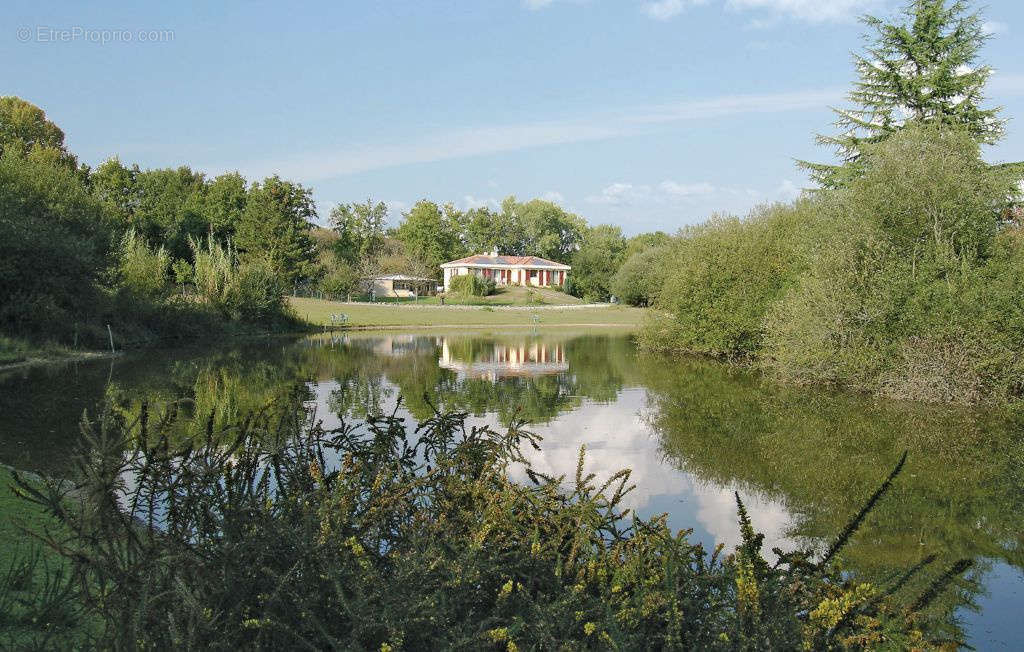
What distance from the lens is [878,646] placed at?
3104mm

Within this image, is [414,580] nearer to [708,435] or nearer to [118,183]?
[708,435]

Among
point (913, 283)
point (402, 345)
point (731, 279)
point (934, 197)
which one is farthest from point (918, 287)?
point (402, 345)

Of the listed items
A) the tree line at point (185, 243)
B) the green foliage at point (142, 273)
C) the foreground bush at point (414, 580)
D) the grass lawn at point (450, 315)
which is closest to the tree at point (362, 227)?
the tree line at point (185, 243)

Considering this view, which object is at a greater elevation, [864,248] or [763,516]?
[864,248]

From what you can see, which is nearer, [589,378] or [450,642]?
[450,642]

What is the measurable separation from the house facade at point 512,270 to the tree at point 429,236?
15.0 feet

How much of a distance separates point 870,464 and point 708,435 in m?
3.41

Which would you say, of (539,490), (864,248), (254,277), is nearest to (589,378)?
(864,248)

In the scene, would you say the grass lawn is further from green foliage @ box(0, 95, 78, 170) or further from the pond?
the pond

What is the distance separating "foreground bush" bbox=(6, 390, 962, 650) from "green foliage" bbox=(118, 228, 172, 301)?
3627 centimetres

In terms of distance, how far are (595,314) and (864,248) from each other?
49.0 meters

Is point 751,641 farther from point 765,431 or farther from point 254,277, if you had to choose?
point 254,277

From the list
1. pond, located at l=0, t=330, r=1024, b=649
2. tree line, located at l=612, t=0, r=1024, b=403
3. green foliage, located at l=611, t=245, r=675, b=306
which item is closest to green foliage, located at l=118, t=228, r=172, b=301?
pond, located at l=0, t=330, r=1024, b=649

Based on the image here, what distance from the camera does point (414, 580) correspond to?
10.2 feet
